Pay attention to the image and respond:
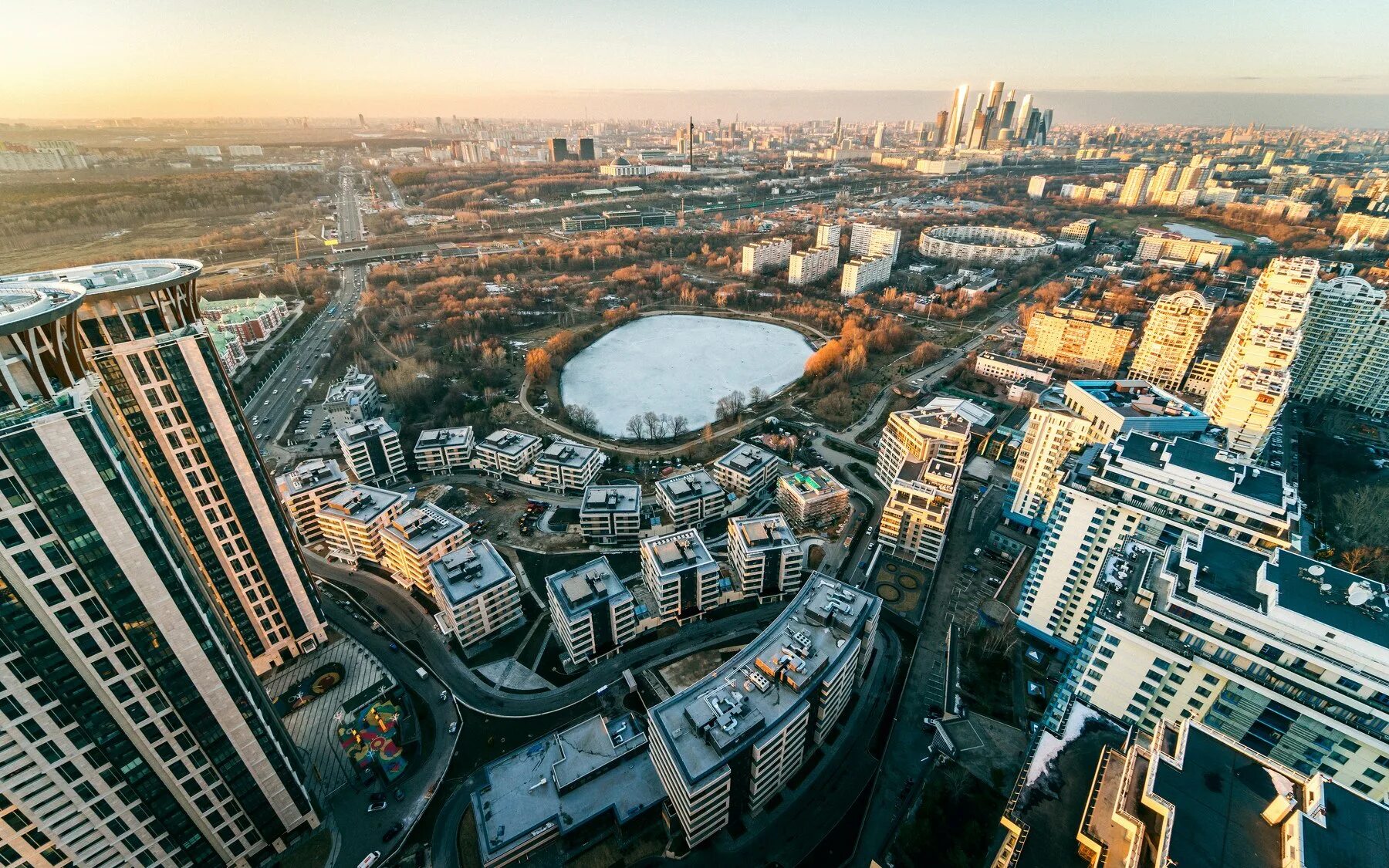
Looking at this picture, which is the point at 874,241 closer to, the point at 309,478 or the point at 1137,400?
the point at 1137,400

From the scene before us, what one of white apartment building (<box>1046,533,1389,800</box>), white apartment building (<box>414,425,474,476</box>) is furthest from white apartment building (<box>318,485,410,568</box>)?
white apartment building (<box>1046,533,1389,800</box>)

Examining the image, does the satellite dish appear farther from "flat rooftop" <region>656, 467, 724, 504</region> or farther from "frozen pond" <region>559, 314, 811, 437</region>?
"frozen pond" <region>559, 314, 811, 437</region>

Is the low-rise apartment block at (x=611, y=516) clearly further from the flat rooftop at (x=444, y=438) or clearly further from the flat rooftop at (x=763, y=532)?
the flat rooftop at (x=444, y=438)

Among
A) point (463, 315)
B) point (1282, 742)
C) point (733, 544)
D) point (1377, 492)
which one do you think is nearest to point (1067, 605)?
point (1282, 742)

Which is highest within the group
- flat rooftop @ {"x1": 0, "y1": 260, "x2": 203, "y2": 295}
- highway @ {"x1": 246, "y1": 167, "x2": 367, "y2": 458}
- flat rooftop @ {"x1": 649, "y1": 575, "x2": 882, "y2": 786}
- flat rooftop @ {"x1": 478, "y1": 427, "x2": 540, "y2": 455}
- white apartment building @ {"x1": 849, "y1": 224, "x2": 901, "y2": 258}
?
flat rooftop @ {"x1": 0, "y1": 260, "x2": 203, "y2": 295}

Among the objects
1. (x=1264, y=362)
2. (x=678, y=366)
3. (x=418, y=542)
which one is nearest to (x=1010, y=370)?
(x=1264, y=362)

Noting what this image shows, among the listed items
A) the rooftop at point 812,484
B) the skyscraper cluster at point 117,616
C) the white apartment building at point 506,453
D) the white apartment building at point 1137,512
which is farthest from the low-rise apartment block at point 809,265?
the skyscraper cluster at point 117,616

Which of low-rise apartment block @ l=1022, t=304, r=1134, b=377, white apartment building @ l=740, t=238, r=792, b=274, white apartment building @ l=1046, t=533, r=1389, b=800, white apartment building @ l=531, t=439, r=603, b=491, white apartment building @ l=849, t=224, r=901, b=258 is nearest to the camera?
white apartment building @ l=1046, t=533, r=1389, b=800
